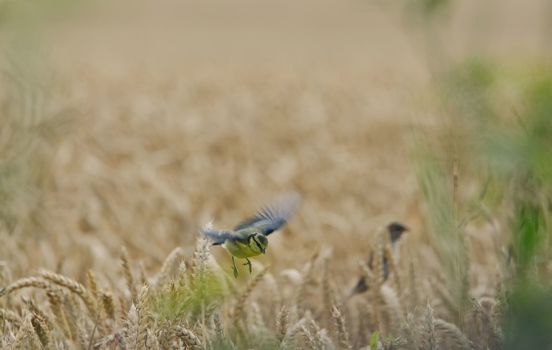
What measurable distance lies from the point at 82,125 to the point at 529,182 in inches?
145

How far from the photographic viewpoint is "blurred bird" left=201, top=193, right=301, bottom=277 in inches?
58.7

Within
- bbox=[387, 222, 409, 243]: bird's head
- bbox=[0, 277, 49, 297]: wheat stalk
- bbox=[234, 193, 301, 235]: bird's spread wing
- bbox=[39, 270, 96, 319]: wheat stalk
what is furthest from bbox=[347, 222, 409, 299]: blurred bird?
bbox=[234, 193, 301, 235]: bird's spread wing

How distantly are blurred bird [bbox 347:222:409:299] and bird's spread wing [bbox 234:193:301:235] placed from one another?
1.00 metres

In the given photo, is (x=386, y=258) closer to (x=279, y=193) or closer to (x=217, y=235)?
(x=217, y=235)

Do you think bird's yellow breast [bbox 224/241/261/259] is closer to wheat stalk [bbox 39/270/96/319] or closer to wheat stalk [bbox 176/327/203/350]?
wheat stalk [bbox 176/327/203/350]

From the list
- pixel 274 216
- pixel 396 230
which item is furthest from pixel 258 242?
pixel 396 230

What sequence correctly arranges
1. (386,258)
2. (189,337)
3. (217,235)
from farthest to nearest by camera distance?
(386,258), (189,337), (217,235)

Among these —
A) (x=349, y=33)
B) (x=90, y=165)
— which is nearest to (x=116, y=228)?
(x=90, y=165)

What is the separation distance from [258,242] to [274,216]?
20 centimetres

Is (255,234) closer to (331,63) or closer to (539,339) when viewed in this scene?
(539,339)

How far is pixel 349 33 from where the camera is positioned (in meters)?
23.6

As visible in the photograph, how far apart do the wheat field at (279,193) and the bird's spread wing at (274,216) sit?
128 mm

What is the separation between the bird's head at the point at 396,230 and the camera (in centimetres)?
286

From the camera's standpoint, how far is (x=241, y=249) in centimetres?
152
